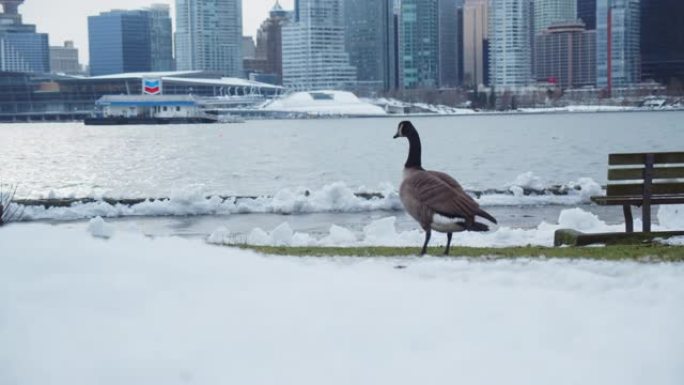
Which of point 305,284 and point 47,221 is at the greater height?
point 305,284

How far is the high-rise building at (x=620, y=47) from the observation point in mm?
Answer: 176500

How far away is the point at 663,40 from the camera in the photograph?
6186 inches

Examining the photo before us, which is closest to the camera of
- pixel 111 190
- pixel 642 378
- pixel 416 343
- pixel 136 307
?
pixel 642 378

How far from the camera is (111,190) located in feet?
99.8

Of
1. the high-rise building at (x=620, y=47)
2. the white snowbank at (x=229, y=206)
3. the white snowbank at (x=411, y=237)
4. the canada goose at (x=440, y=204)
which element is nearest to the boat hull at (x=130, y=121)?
the high-rise building at (x=620, y=47)

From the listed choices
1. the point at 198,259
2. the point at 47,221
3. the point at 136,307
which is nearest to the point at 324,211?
the point at 47,221

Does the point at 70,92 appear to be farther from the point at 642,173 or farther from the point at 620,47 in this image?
the point at 642,173

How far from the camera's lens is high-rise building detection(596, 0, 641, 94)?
176 m

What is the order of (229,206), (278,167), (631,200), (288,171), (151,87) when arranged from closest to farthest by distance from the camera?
(631,200) → (229,206) → (288,171) → (278,167) → (151,87)

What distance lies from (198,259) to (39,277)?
1.12 m

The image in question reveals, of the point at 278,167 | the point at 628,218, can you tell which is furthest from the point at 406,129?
the point at 278,167

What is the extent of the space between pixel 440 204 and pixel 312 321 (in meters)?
3.24

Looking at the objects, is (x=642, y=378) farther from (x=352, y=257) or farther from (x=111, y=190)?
(x=111, y=190)

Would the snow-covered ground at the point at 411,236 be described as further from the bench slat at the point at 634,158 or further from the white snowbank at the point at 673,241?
the white snowbank at the point at 673,241
